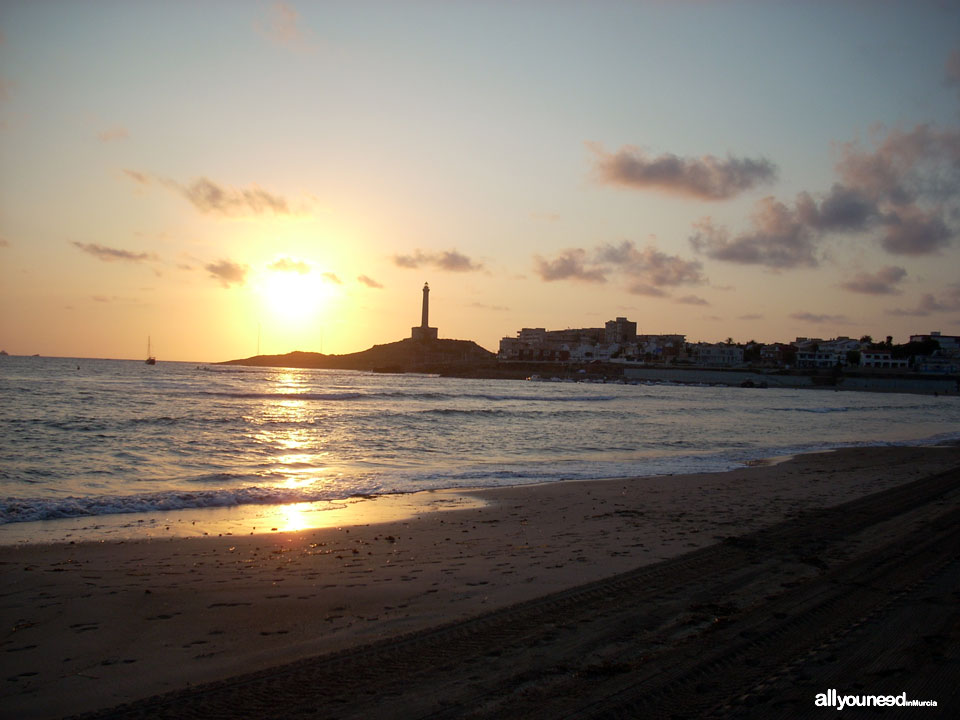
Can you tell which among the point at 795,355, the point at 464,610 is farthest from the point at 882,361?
the point at 464,610

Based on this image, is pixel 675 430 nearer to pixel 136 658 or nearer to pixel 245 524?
pixel 245 524

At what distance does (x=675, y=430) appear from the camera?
30078 millimetres

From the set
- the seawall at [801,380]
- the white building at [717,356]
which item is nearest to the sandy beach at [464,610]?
the seawall at [801,380]

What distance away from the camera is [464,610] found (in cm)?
560

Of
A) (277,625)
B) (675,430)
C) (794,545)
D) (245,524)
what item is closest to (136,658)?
(277,625)

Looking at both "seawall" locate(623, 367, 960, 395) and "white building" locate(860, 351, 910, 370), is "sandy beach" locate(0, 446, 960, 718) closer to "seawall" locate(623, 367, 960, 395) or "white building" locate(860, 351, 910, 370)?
"seawall" locate(623, 367, 960, 395)

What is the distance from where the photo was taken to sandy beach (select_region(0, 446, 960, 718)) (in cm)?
406

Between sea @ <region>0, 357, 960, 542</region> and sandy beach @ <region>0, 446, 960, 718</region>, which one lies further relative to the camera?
sea @ <region>0, 357, 960, 542</region>

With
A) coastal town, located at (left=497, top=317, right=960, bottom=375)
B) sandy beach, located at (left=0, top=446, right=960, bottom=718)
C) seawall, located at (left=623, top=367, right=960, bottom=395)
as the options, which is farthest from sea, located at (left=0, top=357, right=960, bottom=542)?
coastal town, located at (left=497, top=317, right=960, bottom=375)

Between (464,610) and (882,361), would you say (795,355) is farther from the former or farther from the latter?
(464,610)

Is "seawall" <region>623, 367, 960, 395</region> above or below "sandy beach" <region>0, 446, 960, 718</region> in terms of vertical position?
above

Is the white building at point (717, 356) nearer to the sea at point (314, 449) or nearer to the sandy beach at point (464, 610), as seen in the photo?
the sea at point (314, 449)

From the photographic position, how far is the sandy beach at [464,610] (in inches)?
160

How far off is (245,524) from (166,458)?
797 cm
